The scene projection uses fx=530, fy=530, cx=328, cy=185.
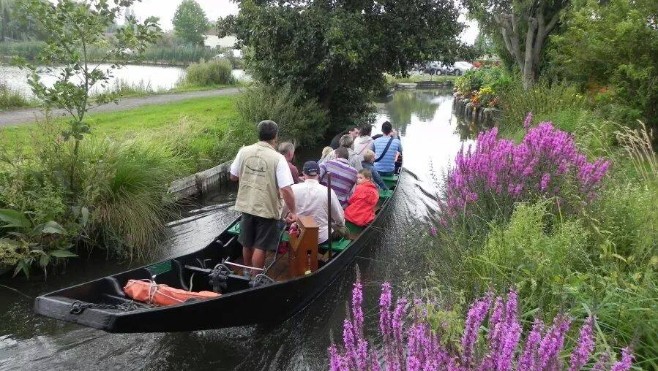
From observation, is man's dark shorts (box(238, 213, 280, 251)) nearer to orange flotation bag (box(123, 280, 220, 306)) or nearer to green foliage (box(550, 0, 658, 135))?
orange flotation bag (box(123, 280, 220, 306))

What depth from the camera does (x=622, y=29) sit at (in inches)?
451

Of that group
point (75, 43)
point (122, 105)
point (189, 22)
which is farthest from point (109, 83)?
point (189, 22)

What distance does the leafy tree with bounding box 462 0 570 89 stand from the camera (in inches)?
923

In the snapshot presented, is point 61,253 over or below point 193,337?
over

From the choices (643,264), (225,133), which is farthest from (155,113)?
(643,264)

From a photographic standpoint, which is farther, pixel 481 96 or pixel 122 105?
pixel 481 96

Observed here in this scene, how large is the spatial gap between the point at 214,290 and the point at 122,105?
14021 mm

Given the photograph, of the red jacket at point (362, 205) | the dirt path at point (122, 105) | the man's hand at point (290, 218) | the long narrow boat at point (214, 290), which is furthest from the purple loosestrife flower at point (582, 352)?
the dirt path at point (122, 105)

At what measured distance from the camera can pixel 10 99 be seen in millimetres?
→ 15320

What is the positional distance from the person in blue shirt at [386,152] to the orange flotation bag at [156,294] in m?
6.61

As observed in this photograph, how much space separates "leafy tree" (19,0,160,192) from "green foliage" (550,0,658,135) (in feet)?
32.9

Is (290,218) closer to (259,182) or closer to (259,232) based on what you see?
(259,232)

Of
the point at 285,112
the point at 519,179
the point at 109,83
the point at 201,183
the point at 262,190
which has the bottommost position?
the point at 201,183

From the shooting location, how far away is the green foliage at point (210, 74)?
1061 inches
